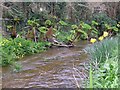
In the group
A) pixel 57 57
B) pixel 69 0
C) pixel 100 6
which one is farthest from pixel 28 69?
pixel 100 6

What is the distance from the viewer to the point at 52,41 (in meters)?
8.57

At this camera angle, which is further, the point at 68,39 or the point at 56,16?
the point at 56,16

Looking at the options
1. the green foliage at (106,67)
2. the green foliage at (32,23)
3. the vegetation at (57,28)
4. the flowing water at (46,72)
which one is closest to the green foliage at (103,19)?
the vegetation at (57,28)

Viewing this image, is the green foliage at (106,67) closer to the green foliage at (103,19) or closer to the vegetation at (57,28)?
A: the vegetation at (57,28)

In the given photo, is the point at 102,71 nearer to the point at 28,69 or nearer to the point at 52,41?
the point at 28,69

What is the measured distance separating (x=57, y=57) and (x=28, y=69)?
5.05 feet

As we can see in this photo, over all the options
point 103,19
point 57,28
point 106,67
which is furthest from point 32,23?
point 106,67

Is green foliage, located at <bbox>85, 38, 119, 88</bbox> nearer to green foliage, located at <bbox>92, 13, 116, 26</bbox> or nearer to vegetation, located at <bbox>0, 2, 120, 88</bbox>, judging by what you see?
vegetation, located at <bbox>0, 2, 120, 88</bbox>

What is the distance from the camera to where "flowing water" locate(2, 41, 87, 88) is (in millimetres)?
4383

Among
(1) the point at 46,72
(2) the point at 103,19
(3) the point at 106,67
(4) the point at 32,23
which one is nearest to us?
(3) the point at 106,67

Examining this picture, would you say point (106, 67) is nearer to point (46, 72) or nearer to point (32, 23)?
point (46, 72)

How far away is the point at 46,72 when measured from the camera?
205 inches

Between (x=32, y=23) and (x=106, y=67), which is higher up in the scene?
(x=106, y=67)

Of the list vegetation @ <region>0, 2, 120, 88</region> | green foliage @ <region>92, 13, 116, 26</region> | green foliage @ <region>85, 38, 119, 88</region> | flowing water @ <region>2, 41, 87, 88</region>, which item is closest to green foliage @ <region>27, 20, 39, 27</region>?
vegetation @ <region>0, 2, 120, 88</region>
